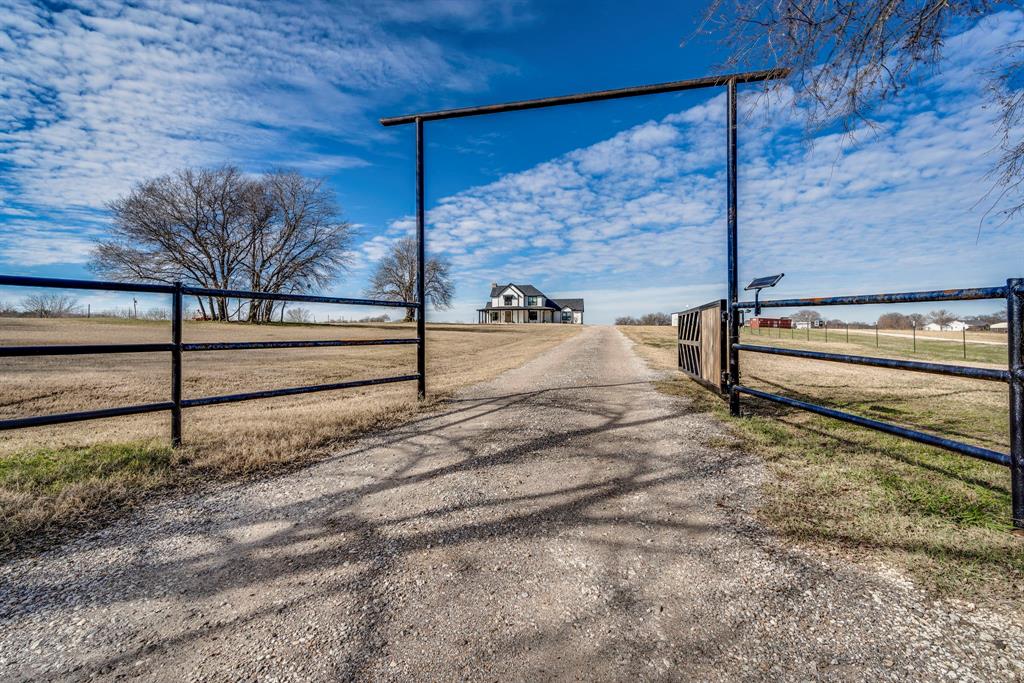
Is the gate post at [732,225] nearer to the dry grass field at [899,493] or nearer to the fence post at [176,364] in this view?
the dry grass field at [899,493]

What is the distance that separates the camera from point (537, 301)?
75250 mm

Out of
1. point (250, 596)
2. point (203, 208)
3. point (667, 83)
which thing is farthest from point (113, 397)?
point (203, 208)

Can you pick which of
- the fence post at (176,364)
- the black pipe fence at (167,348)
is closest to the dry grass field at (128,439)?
the fence post at (176,364)

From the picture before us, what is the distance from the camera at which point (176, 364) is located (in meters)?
3.45

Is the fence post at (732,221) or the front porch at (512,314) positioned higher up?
the front porch at (512,314)

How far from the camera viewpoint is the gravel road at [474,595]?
54.3 inches

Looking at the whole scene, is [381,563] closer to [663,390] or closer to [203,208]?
[663,390]

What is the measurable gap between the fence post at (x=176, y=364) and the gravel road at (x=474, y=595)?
3.72 feet

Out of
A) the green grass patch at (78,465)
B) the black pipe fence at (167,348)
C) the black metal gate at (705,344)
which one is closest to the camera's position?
the green grass patch at (78,465)

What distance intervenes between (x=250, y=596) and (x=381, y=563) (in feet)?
1.76

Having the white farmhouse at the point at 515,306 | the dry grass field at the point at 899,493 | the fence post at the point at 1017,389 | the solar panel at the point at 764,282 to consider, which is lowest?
the dry grass field at the point at 899,493

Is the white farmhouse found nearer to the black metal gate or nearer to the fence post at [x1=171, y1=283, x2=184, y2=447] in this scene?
the black metal gate

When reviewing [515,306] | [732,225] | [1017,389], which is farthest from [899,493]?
[515,306]

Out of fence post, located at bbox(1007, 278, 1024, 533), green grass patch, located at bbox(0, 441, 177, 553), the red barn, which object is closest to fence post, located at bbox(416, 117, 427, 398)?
green grass patch, located at bbox(0, 441, 177, 553)
